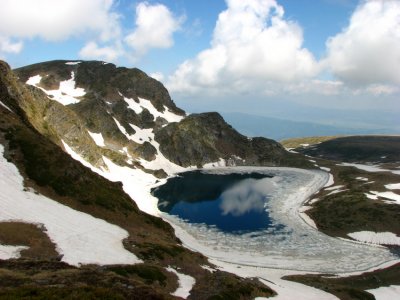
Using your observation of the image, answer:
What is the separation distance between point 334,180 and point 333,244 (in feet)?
304

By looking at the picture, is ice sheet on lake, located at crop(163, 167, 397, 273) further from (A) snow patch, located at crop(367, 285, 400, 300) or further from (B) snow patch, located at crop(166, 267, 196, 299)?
(B) snow patch, located at crop(166, 267, 196, 299)

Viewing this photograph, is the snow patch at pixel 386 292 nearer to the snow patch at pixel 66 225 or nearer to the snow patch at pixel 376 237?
the snow patch at pixel 376 237

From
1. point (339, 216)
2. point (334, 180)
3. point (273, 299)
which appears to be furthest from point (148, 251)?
point (334, 180)

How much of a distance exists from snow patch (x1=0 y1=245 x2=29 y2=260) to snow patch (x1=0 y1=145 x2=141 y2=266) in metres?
3.94

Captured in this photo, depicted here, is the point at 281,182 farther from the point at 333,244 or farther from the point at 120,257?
the point at 120,257

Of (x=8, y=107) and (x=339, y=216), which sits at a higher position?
(x=8, y=107)

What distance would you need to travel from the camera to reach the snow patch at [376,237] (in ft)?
326

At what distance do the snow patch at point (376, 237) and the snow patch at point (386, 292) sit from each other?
35128 millimetres

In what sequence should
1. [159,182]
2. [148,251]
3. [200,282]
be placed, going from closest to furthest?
[200,282]
[148,251]
[159,182]

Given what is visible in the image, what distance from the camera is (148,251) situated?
48.2m

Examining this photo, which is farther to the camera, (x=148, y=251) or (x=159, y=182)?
(x=159, y=182)

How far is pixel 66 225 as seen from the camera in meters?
47.9

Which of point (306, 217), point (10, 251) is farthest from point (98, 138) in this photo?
point (10, 251)

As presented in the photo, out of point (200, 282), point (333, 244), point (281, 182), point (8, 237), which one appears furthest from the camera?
point (281, 182)
